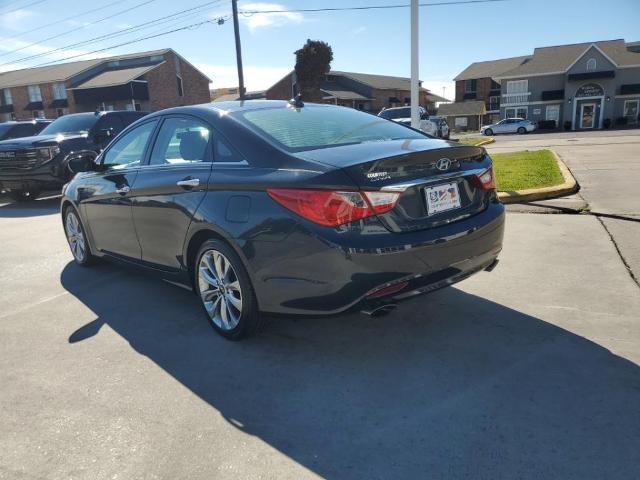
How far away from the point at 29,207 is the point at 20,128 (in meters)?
5.89

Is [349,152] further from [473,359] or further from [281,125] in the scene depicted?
[473,359]

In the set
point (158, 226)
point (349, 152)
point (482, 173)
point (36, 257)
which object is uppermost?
point (349, 152)

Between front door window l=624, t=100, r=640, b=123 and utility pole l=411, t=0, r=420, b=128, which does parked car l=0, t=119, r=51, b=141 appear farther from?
front door window l=624, t=100, r=640, b=123

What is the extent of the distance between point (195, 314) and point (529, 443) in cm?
278

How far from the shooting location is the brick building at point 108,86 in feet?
156

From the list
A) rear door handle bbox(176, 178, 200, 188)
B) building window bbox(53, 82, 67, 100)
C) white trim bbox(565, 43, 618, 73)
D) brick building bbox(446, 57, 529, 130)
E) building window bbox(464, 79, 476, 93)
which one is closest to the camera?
rear door handle bbox(176, 178, 200, 188)

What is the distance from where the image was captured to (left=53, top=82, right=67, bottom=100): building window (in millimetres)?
51375

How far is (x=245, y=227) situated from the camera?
3.21 m

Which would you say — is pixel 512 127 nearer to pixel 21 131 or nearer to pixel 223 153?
pixel 21 131

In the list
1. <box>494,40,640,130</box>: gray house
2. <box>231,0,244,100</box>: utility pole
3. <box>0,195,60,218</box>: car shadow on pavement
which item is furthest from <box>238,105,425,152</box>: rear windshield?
<box>494,40,640,130</box>: gray house

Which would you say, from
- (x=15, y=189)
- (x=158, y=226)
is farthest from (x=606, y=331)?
(x=15, y=189)

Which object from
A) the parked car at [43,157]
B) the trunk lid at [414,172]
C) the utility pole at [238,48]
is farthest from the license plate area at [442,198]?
the utility pole at [238,48]

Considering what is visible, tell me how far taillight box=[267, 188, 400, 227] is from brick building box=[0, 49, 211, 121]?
4841 cm

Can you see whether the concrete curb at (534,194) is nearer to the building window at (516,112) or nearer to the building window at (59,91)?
the building window at (516,112)
